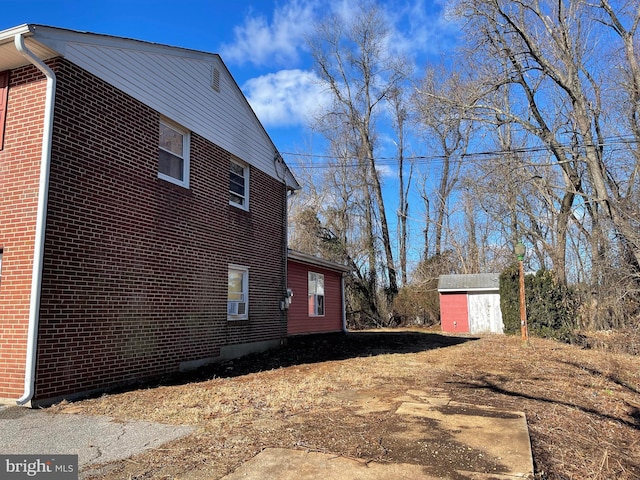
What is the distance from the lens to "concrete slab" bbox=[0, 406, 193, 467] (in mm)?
4051

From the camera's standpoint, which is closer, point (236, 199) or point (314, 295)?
point (236, 199)

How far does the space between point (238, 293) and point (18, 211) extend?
215 inches

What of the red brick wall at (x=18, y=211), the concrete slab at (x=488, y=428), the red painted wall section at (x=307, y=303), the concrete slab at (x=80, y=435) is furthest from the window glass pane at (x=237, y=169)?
the concrete slab at (x=488, y=428)

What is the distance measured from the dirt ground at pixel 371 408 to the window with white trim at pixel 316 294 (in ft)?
18.9

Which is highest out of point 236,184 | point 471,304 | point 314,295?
point 236,184

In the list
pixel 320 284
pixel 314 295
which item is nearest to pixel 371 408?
pixel 314 295

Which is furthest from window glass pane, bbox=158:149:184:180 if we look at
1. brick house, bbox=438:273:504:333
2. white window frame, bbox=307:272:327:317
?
brick house, bbox=438:273:504:333

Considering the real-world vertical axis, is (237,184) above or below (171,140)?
below

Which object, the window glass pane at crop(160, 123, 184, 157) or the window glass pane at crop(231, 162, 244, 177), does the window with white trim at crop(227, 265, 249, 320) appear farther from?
the window glass pane at crop(160, 123, 184, 157)

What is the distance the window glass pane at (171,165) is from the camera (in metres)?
8.73

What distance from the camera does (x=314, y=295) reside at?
17109mm

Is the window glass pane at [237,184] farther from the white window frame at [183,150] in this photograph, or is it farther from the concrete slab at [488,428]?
the concrete slab at [488,428]

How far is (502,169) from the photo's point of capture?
59.2 ft

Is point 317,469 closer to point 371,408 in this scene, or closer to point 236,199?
point 371,408
